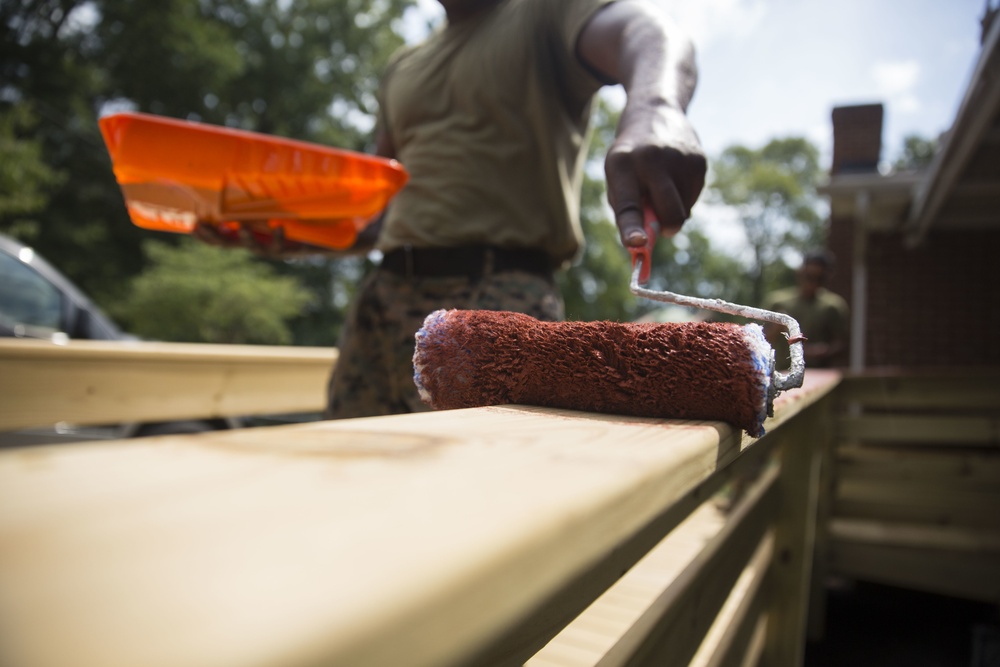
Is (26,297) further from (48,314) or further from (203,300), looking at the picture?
(203,300)

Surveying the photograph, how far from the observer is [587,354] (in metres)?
0.71

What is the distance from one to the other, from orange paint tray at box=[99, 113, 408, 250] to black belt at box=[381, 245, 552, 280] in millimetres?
203

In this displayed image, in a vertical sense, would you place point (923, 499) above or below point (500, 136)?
below

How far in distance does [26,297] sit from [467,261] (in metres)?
4.26

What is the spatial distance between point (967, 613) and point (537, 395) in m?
4.43

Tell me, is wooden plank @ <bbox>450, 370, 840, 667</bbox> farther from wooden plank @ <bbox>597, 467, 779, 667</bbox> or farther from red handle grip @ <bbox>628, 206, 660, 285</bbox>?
red handle grip @ <bbox>628, 206, 660, 285</bbox>

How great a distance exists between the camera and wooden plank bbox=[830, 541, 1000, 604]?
11.4ft

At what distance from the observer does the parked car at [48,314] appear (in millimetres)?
3998

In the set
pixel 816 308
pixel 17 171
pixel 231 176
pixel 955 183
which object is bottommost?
pixel 816 308

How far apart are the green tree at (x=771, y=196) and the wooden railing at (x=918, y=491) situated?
88.0 feet

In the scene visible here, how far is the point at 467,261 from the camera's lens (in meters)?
1.74

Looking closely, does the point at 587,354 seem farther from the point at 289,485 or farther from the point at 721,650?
the point at 721,650

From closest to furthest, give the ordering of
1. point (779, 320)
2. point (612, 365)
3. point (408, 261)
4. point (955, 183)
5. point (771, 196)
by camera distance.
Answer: point (612, 365) → point (779, 320) → point (408, 261) → point (955, 183) → point (771, 196)

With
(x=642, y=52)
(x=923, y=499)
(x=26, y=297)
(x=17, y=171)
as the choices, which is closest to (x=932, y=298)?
(x=923, y=499)
